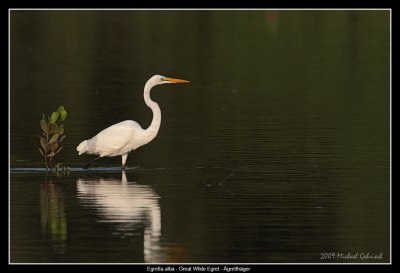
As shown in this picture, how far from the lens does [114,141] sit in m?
18.9

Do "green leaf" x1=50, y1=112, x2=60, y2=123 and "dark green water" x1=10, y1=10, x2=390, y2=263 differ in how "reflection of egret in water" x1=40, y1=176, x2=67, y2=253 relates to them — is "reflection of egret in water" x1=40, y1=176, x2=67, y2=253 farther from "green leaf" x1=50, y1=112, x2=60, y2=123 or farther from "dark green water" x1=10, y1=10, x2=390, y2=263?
"green leaf" x1=50, y1=112, x2=60, y2=123

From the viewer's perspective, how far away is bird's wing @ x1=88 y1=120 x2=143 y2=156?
1892cm

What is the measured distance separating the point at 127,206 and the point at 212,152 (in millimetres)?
4667

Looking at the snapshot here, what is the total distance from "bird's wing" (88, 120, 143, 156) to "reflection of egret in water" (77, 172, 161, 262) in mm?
664

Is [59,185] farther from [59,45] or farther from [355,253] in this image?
[59,45]

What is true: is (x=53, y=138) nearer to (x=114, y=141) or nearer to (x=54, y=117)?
(x=54, y=117)

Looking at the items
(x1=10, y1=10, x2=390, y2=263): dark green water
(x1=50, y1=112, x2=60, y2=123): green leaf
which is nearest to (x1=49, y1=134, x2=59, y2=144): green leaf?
(x1=50, y1=112, x2=60, y2=123): green leaf

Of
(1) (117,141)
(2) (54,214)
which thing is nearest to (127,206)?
(2) (54,214)

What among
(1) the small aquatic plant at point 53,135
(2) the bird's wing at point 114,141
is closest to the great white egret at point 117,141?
(2) the bird's wing at point 114,141

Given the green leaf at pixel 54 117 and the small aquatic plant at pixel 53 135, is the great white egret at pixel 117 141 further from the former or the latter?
the green leaf at pixel 54 117

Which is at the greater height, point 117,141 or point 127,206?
point 117,141

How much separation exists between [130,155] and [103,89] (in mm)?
9319

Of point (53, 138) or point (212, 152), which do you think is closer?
point (53, 138)
